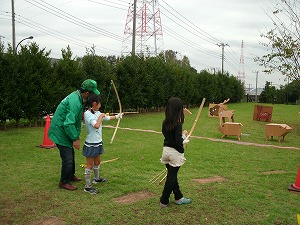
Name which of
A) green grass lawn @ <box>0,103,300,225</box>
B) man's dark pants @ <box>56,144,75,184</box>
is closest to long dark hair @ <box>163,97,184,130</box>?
green grass lawn @ <box>0,103,300,225</box>

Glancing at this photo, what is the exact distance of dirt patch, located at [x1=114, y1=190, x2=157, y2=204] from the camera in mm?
5106

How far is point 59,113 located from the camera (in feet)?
18.4

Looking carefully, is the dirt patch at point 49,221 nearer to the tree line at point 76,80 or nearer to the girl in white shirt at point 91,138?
the girl in white shirt at point 91,138

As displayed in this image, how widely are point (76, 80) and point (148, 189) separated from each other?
11.2 meters

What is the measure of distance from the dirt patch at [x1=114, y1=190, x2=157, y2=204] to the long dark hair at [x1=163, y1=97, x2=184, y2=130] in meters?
1.32

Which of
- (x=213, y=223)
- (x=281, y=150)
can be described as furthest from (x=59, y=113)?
(x=281, y=150)

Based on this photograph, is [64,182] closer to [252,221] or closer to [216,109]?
[252,221]

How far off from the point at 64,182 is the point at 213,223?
261 centimetres

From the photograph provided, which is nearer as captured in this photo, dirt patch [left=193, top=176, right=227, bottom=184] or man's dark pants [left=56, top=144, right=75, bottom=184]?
man's dark pants [left=56, top=144, right=75, bottom=184]

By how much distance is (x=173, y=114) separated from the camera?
466cm

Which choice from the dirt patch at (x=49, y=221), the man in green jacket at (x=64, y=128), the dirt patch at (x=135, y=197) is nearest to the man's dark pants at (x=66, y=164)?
the man in green jacket at (x=64, y=128)

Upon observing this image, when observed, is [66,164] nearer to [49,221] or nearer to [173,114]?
[49,221]

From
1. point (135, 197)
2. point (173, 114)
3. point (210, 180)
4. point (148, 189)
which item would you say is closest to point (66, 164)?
point (135, 197)

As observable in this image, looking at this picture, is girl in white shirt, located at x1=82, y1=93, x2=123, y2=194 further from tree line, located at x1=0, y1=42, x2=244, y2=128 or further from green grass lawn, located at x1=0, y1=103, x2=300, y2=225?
tree line, located at x1=0, y1=42, x2=244, y2=128
